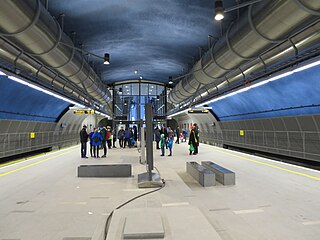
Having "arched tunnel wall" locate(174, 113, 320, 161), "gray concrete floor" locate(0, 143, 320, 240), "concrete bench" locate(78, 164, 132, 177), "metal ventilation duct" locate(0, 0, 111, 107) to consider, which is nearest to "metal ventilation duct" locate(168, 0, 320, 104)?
"gray concrete floor" locate(0, 143, 320, 240)

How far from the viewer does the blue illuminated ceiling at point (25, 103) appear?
10642 mm

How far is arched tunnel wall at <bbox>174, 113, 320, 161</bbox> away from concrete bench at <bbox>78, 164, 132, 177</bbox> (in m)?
8.37

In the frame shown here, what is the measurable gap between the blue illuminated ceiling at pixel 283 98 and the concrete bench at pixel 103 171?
7599mm

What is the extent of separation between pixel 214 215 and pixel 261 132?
38.4ft

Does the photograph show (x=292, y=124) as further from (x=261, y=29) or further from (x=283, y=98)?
(x=261, y=29)

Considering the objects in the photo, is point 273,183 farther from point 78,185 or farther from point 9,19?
point 9,19

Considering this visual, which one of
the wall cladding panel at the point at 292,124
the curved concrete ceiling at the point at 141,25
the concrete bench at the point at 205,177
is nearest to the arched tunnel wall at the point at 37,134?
the curved concrete ceiling at the point at 141,25

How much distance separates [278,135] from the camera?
43.0ft

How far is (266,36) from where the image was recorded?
4.93 meters

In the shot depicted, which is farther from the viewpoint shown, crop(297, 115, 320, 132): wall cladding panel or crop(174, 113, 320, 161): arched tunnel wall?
crop(174, 113, 320, 161): arched tunnel wall

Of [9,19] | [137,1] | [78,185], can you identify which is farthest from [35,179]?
[137,1]

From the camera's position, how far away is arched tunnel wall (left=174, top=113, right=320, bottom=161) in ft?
34.4

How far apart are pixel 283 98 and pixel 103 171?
9189mm

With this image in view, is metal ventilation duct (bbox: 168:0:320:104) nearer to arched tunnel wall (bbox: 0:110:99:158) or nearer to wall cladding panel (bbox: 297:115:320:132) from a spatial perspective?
wall cladding panel (bbox: 297:115:320:132)
